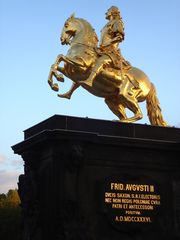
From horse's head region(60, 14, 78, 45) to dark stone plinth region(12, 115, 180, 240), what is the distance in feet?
12.0

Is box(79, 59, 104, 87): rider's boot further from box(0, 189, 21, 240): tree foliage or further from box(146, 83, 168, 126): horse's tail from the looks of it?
box(0, 189, 21, 240): tree foliage

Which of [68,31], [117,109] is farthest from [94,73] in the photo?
[68,31]

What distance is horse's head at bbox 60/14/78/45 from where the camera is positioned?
19.6 meters

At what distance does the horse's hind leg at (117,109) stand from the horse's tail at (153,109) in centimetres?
89

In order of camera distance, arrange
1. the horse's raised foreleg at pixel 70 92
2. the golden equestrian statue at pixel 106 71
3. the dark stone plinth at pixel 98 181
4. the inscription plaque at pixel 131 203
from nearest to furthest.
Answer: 1. the dark stone plinth at pixel 98 181
2. the inscription plaque at pixel 131 203
3. the golden equestrian statue at pixel 106 71
4. the horse's raised foreleg at pixel 70 92

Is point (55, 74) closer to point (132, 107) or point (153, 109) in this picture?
point (132, 107)

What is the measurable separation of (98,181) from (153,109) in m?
4.30

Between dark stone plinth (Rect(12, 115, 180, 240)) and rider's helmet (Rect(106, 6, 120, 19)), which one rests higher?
rider's helmet (Rect(106, 6, 120, 19))

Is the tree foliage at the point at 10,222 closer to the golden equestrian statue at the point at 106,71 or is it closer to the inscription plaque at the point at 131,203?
the golden equestrian statue at the point at 106,71

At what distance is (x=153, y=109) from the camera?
19.6 metres

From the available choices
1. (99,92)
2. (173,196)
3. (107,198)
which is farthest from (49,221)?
(99,92)

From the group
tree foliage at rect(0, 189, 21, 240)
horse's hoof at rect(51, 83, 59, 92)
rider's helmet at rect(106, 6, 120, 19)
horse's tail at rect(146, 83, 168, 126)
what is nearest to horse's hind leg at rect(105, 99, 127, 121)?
horse's tail at rect(146, 83, 168, 126)

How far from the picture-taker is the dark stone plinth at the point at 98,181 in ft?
51.6

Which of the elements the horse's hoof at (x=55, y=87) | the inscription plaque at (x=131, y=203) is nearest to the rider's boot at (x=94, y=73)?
the horse's hoof at (x=55, y=87)
